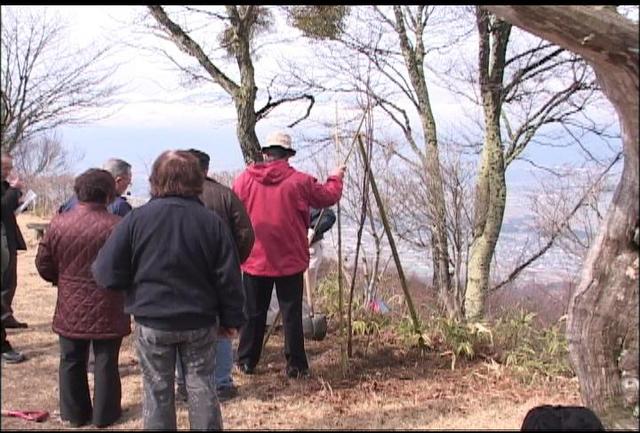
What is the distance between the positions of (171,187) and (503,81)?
9586 millimetres

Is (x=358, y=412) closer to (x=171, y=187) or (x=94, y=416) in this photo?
(x=94, y=416)

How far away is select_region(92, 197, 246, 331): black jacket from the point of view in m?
3.23

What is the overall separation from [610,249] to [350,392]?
6.47 feet

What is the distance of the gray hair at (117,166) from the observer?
4.53 m

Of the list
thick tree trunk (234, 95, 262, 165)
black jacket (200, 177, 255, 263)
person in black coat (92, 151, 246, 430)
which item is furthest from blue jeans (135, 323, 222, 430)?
thick tree trunk (234, 95, 262, 165)

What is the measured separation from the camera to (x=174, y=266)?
127 inches

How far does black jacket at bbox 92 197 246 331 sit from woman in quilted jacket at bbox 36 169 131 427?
0.56 m

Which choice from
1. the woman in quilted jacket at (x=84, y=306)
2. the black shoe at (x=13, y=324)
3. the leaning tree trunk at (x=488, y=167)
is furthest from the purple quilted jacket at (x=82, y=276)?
the leaning tree trunk at (x=488, y=167)

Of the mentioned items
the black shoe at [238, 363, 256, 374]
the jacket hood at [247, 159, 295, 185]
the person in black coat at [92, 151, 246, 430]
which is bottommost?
the black shoe at [238, 363, 256, 374]

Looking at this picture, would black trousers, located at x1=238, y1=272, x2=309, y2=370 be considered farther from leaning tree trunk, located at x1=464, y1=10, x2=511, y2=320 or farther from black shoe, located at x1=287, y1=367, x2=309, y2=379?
leaning tree trunk, located at x1=464, y1=10, x2=511, y2=320

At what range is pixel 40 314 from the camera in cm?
681

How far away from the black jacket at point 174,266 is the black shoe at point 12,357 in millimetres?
2237

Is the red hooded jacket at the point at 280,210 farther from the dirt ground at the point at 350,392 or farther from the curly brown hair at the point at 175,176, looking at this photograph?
the curly brown hair at the point at 175,176

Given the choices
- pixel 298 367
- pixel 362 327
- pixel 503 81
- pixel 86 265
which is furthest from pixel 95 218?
pixel 503 81
